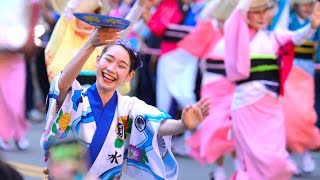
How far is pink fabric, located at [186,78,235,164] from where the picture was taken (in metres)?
7.15

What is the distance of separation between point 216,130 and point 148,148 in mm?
3324

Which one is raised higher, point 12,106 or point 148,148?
point 148,148

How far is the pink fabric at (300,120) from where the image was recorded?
24.2 ft

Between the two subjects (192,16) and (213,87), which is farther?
(192,16)

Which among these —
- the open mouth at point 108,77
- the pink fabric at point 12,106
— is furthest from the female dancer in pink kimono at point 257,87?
the pink fabric at point 12,106

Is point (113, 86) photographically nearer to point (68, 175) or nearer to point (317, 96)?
point (68, 175)

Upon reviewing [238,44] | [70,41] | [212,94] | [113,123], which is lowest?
[212,94]

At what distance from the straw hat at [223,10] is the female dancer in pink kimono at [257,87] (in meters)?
0.84

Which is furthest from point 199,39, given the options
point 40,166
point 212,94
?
point 40,166

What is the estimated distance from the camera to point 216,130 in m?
7.21

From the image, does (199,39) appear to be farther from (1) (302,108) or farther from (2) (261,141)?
(2) (261,141)

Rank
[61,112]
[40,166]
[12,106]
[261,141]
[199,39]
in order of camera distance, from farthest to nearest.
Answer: [12,106], [199,39], [40,166], [261,141], [61,112]

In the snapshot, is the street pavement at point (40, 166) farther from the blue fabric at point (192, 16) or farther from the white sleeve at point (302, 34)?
the white sleeve at point (302, 34)

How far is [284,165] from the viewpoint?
6.11 meters
